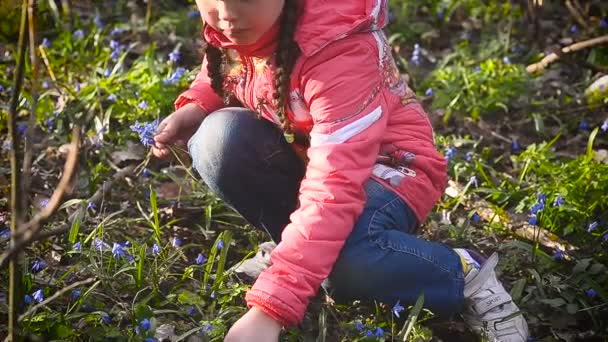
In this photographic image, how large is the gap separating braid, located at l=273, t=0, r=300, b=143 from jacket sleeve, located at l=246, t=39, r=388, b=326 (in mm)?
51

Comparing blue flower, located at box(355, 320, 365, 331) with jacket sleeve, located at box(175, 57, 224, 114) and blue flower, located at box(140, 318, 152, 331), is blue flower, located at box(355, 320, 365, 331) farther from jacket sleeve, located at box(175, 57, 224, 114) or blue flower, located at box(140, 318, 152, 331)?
jacket sleeve, located at box(175, 57, 224, 114)

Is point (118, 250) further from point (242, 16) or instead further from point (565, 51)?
point (565, 51)

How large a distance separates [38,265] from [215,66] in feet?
2.93

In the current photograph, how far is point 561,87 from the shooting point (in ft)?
13.3

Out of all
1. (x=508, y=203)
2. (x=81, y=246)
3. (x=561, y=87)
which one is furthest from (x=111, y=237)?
(x=561, y=87)

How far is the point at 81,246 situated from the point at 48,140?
97 centimetres

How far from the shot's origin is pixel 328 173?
226cm

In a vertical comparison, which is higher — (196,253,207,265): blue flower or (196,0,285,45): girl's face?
(196,0,285,45): girl's face

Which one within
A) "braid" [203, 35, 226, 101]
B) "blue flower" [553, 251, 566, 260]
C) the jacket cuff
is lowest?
"blue flower" [553, 251, 566, 260]

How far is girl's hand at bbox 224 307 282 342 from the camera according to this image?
Result: 213 centimetres

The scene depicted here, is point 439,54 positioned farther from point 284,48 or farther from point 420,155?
point 284,48

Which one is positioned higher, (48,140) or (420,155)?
(420,155)

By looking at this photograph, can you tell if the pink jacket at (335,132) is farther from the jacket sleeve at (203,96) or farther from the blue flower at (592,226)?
the blue flower at (592,226)

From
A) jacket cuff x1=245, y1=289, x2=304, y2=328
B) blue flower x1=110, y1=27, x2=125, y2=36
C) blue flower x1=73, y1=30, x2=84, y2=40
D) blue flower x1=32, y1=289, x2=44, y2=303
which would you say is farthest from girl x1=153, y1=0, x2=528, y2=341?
blue flower x1=110, y1=27, x2=125, y2=36
